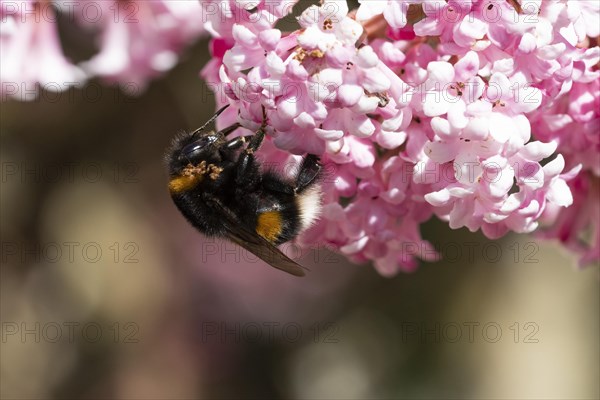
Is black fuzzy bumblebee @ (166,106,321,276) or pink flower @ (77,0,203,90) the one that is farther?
pink flower @ (77,0,203,90)

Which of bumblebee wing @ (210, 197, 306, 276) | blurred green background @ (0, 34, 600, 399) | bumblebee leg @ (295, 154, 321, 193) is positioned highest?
bumblebee leg @ (295, 154, 321, 193)

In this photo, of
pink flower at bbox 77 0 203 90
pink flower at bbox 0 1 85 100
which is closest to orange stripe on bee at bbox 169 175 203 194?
pink flower at bbox 0 1 85 100

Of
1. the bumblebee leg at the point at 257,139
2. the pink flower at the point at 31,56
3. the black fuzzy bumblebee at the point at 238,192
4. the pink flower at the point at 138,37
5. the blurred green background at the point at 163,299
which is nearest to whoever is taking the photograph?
the bumblebee leg at the point at 257,139

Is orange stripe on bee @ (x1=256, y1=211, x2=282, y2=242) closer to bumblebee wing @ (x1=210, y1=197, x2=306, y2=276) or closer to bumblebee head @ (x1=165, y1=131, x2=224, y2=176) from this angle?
bumblebee wing @ (x1=210, y1=197, x2=306, y2=276)

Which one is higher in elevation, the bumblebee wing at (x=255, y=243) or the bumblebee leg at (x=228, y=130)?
the bumblebee leg at (x=228, y=130)

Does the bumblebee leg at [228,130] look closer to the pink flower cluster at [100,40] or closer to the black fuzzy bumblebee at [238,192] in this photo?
the black fuzzy bumblebee at [238,192]

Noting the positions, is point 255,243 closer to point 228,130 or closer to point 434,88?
point 228,130

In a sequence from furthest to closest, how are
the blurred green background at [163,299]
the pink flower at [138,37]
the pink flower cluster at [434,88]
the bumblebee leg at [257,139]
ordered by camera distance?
the blurred green background at [163,299] < the pink flower at [138,37] < the bumblebee leg at [257,139] < the pink flower cluster at [434,88]

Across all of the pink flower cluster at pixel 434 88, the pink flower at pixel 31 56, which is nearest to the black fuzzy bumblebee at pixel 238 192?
the pink flower cluster at pixel 434 88

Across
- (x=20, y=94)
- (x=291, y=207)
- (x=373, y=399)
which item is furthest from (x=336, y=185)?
(x=373, y=399)
